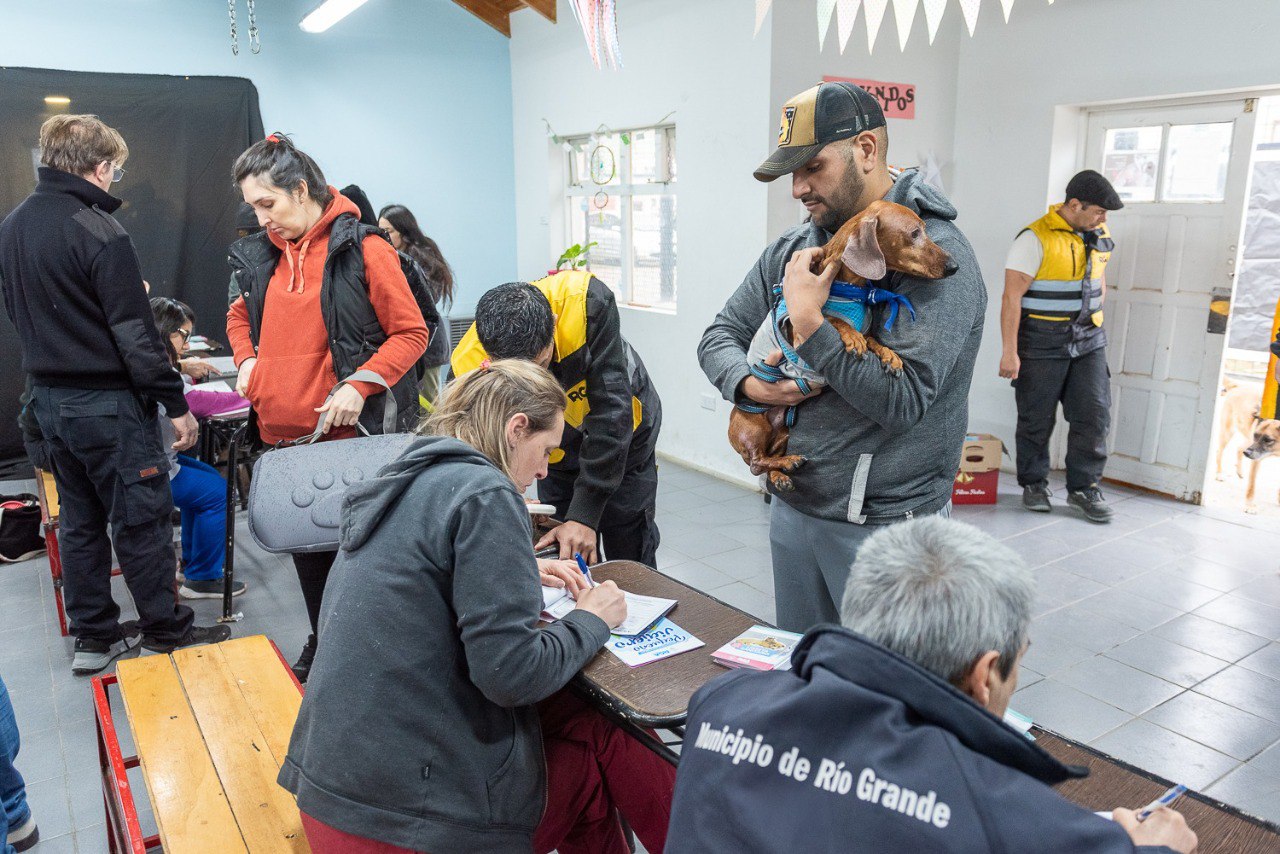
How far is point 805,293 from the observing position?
1.65 metres

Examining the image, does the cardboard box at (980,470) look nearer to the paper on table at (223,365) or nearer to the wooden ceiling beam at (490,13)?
the paper on table at (223,365)

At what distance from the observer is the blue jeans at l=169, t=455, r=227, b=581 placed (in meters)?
3.81

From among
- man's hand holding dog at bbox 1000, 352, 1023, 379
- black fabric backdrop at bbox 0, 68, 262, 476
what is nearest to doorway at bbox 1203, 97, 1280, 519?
man's hand holding dog at bbox 1000, 352, 1023, 379

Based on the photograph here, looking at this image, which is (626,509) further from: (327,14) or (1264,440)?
(327,14)

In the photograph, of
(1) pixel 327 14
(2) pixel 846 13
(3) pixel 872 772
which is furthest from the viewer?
(1) pixel 327 14

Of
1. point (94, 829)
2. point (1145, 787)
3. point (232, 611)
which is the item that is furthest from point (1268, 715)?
point (232, 611)

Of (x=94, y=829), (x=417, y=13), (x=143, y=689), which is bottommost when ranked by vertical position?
(x=94, y=829)

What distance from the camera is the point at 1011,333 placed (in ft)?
16.2

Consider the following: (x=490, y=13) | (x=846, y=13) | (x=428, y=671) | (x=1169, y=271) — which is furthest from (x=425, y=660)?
(x=490, y=13)

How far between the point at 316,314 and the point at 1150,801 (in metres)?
2.35

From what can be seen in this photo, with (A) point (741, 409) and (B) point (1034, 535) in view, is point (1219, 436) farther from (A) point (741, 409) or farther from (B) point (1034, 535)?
(A) point (741, 409)

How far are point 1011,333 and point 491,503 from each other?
13.9 feet

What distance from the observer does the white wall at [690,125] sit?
511 cm

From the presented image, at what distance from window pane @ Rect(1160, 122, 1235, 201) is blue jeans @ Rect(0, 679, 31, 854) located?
555 cm
